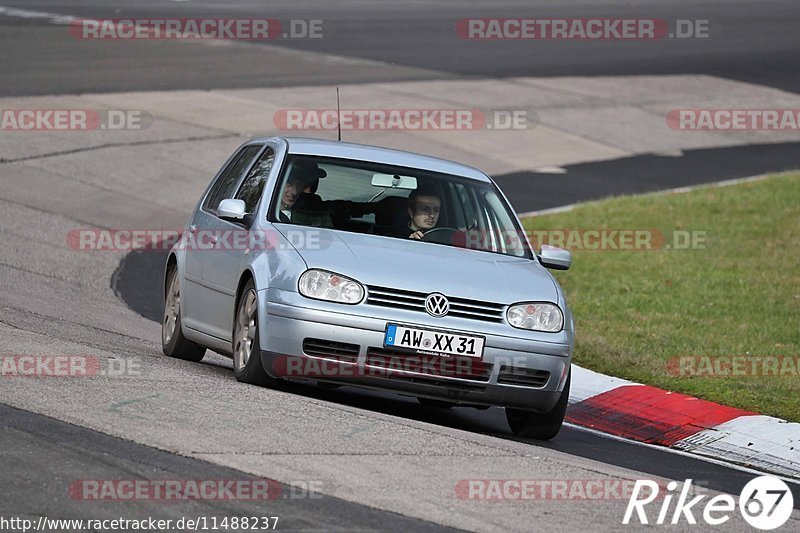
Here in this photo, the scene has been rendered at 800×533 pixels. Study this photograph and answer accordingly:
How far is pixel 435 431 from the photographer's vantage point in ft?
25.9

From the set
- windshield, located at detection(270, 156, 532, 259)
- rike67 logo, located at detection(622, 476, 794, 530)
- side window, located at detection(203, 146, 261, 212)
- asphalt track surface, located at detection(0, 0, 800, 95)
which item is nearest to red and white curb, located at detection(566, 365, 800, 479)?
windshield, located at detection(270, 156, 532, 259)

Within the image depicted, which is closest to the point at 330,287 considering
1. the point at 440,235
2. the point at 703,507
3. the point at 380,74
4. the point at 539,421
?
the point at 440,235

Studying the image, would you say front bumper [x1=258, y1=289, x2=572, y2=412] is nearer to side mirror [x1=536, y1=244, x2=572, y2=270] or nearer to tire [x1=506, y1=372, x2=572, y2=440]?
tire [x1=506, y1=372, x2=572, y2=440]

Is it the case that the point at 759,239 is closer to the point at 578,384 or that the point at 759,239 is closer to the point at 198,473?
the point at 578,384

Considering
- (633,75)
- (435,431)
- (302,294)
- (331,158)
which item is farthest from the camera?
(633,75)

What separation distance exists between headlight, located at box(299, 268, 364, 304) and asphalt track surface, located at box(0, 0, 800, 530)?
985 mm

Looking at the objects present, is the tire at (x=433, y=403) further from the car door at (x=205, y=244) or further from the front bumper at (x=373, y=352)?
the car door at (x=205, y=244)

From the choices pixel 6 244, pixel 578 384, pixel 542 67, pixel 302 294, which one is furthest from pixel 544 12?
pixel 302 294

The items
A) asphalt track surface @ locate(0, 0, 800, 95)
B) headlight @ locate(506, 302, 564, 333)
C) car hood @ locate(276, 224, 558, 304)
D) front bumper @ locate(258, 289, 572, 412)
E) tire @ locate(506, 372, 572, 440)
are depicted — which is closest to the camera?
front bumper @ locate(258, 289, 572, 412)

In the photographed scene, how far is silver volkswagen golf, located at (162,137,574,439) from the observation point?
27.4 ft

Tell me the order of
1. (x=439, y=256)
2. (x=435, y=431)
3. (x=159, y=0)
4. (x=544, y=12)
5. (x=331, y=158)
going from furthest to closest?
1. (x=544, y=12)
2. (x=159, y=0)
3. (x=331, y=158)
4. (x=439, y=256)
5. (x=435, y=431)

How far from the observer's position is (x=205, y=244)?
9914mm

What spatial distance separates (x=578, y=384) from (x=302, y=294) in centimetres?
361

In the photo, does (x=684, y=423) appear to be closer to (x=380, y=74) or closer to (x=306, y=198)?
(x=306, y=198)
